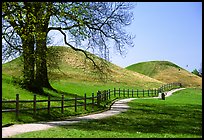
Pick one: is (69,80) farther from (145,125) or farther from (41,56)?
(145,125)

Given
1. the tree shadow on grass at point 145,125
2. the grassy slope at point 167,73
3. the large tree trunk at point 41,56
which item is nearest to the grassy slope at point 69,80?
the large tree trunk at point 41,56

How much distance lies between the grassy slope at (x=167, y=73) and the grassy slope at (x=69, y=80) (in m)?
20.2

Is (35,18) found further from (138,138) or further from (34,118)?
(138,138)

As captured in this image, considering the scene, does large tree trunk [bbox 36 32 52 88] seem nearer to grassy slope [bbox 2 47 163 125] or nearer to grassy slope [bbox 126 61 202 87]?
grassy slope [bbox 2 47 163 125]

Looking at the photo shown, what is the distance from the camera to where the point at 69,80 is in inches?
2454

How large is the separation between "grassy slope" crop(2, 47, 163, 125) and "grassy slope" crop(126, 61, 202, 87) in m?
20.2

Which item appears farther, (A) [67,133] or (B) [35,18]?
(B) [35,18]

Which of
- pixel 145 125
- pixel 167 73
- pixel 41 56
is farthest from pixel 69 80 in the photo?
pixel 167 73

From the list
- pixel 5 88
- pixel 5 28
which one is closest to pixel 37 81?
pixel 5 88

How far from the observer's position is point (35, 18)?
794 inches

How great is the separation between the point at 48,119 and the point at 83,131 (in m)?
5.82

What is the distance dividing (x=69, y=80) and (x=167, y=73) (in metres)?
60.4

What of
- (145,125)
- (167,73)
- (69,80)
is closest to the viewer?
(145,125)

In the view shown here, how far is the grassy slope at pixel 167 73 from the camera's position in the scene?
10411cm
